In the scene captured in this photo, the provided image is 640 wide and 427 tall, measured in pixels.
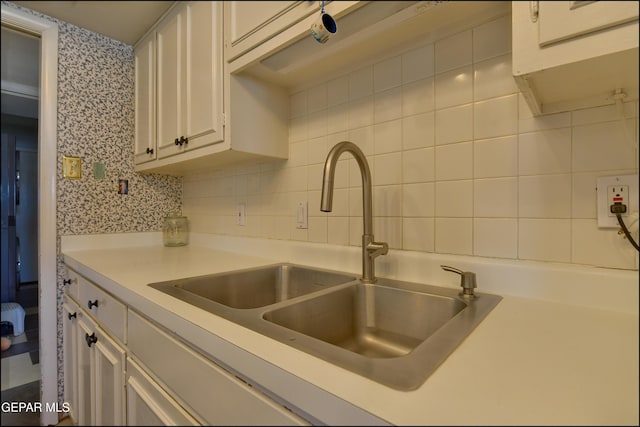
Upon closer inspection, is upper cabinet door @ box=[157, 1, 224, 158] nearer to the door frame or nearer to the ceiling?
the ceiling

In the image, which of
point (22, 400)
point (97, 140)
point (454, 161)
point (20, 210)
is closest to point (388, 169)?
point (454, 161)

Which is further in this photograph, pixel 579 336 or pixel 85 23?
pixel 85 23

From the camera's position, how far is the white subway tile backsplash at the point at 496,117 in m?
0.77

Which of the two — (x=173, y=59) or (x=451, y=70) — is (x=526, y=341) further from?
(x=173, y=59)

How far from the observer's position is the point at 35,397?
1396 millimetres

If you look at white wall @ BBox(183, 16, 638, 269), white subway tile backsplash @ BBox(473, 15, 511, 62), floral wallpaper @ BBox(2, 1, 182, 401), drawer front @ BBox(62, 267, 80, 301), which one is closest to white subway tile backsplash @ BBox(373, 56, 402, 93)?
white wall @ BBox(183, 16, 638, 269)

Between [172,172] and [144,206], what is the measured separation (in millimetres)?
269

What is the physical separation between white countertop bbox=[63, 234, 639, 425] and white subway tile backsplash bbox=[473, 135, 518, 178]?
261mm

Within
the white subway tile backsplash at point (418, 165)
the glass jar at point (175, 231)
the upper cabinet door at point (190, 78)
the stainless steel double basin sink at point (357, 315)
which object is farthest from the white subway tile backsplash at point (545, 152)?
the glass jar at point (175, 231)

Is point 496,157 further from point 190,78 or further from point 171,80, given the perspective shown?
point 171,80

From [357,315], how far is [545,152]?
0.63 meters

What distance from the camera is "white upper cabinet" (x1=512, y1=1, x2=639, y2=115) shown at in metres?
0.43

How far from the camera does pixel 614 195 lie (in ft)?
2.09

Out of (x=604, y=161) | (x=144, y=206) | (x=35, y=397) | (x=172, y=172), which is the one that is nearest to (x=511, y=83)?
(x=604, y=161)
